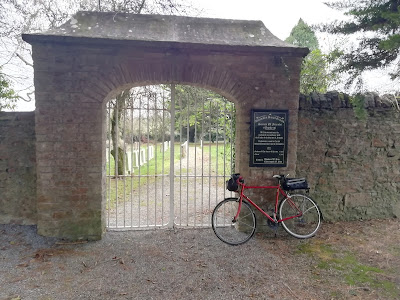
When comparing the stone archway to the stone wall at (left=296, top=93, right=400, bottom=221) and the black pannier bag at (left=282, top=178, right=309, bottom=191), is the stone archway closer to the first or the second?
the black pannier bag at (left=282, top=178, right=309, bottom=191)

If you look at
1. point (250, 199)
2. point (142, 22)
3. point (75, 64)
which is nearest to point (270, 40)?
point (142, 22)

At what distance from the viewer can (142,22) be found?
4.53 meters

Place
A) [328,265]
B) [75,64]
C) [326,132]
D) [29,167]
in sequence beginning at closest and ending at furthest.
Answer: [328,265] → [75,64] → [29,167] → [326,132]

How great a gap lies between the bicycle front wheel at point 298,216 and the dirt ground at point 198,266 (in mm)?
170

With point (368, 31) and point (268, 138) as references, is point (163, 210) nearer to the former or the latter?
point (268, 138)

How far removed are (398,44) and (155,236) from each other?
4.04 meters

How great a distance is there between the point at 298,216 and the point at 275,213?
1.35ft

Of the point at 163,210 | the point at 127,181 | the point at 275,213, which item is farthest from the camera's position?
the point at 127,181

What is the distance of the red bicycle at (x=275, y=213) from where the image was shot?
4266 millimetres

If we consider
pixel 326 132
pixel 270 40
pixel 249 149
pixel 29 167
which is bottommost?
pixel 29 167

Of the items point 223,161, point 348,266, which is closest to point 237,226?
point 348,266

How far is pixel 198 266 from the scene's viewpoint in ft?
11.6

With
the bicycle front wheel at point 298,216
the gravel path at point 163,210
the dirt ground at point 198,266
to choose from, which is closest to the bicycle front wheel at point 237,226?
the dirt ground at point 198,266

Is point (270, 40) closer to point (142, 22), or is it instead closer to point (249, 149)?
point (249, 149)
